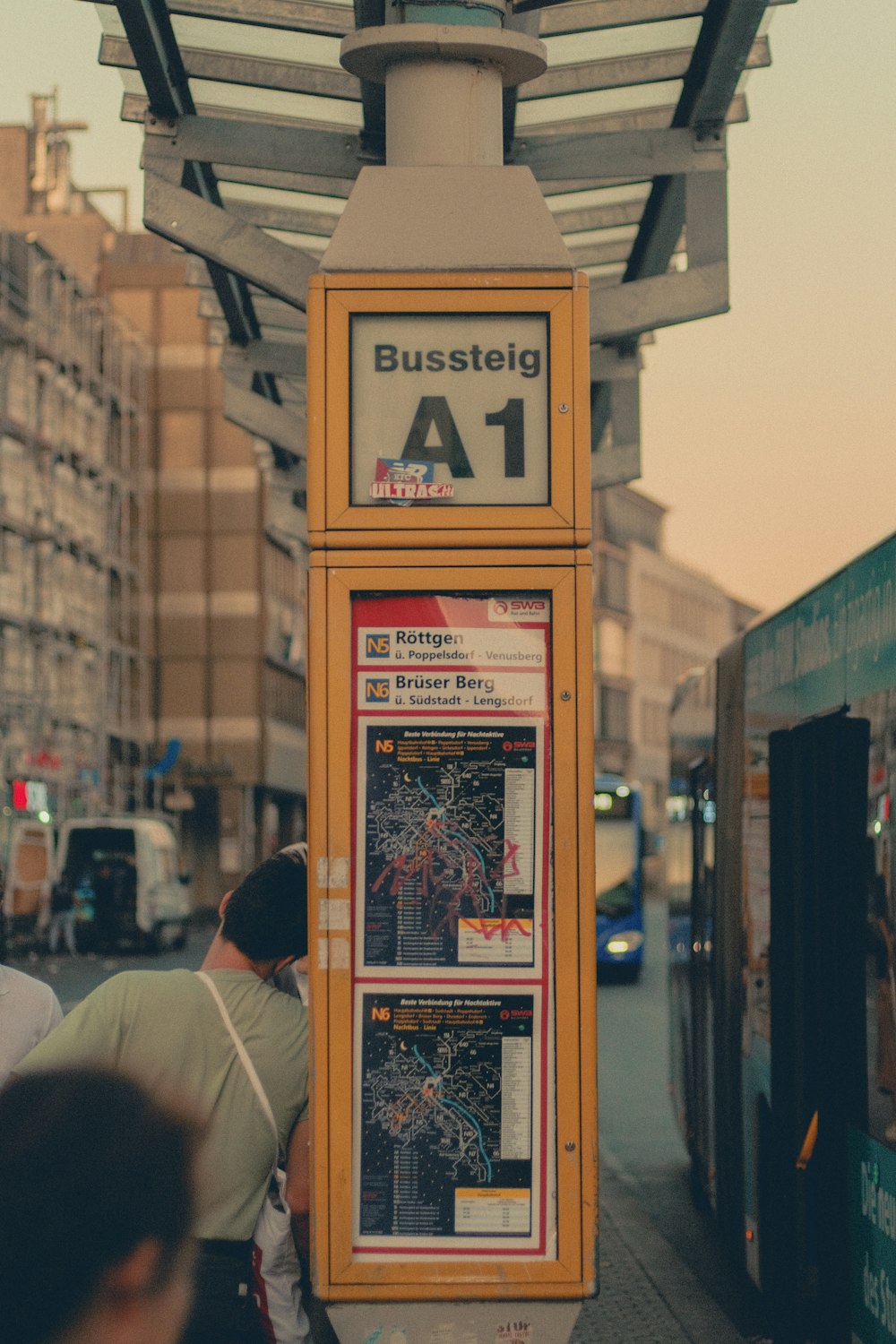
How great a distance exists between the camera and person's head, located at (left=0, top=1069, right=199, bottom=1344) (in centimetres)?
156

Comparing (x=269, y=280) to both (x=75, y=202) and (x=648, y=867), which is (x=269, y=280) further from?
(x=648, y=867)

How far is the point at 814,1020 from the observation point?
593cm

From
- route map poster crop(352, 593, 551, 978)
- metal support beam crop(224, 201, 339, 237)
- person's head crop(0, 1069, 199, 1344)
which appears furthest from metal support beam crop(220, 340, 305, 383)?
person's head crop(0, 1069, 199, 1344)

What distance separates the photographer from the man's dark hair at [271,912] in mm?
3723

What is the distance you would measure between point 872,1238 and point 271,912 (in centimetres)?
200

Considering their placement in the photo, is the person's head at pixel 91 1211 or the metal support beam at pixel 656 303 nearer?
the person's head at pixel 91 1211

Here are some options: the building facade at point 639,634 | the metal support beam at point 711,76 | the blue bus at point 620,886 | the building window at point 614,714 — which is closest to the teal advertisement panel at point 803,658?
the metal support beam at point 711,76

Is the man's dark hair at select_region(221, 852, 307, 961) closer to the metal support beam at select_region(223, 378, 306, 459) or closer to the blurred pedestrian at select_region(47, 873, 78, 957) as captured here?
the metal support beam at select_region(223, 378, 306, 459)

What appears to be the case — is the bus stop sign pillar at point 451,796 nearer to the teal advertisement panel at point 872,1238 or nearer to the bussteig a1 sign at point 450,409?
the bussteig a1 sign at point 450,409

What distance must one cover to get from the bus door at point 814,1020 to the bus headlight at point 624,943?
22.2 m

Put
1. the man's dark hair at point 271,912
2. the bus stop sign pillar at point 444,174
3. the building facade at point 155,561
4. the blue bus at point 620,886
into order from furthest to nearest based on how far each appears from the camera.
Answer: the building facade at point 155,561, the blue bus at point 620,886, the bus stop sign pillar at point 444,174, the man's dark hair at point 271,912

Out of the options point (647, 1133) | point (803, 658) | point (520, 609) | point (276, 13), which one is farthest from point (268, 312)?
point (647, 1133)

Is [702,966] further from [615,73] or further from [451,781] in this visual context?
[451,781]

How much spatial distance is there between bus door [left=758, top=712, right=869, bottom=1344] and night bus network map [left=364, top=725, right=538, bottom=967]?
4.59ft
